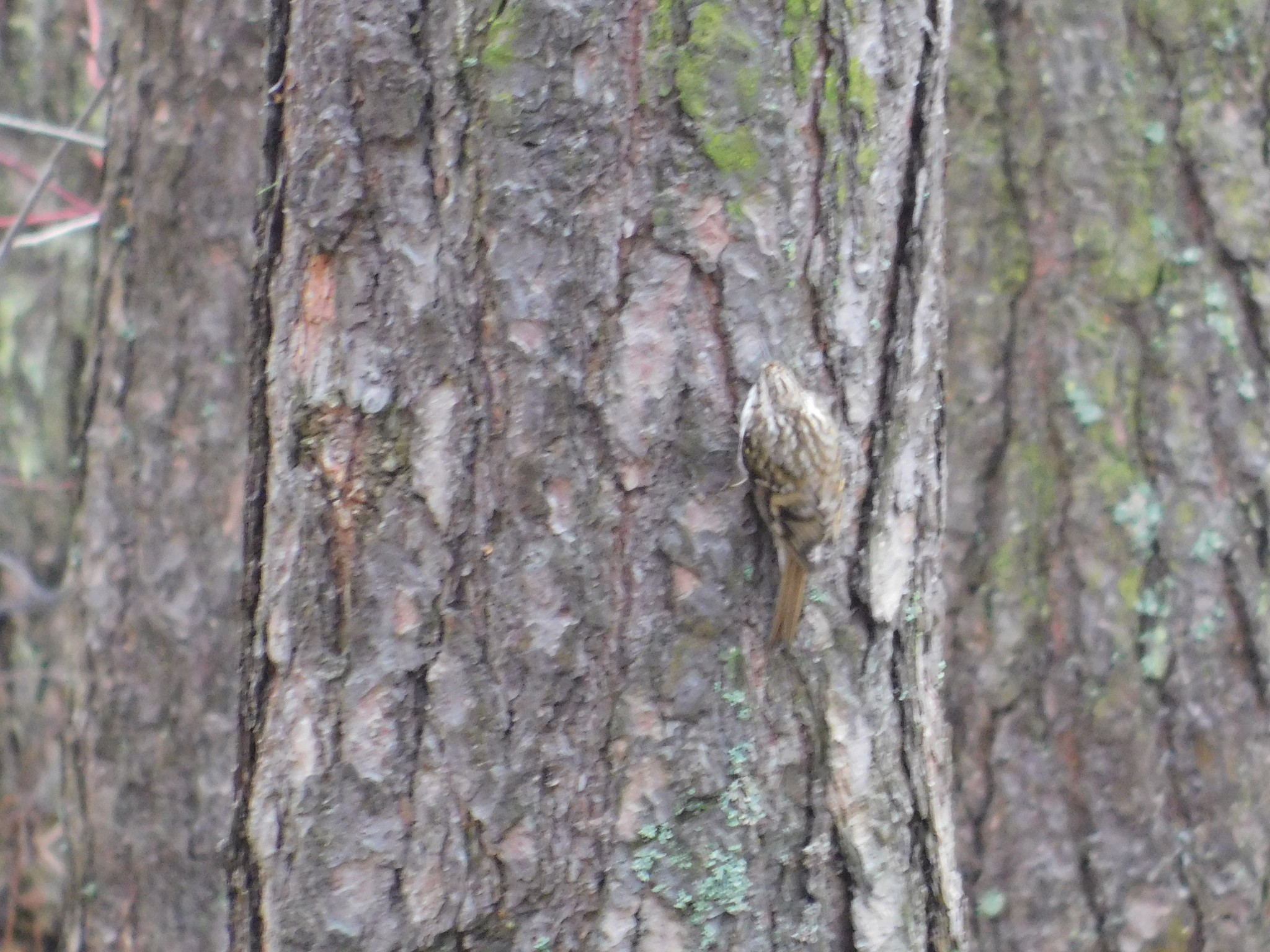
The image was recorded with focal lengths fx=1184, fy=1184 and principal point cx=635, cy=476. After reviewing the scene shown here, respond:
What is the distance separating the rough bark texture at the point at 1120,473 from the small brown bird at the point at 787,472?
3.76ft

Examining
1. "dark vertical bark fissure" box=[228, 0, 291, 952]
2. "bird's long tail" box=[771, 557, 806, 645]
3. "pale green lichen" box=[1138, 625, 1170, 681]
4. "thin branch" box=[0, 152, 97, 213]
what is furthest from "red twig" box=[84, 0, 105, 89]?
"pale green lichen" box=[1138, 625, 1170, 681]

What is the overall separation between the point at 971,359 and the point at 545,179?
140 cm

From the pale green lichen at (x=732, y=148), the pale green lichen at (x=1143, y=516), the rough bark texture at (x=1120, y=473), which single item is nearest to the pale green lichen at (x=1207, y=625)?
the rough bark texture at (x=1120, y=473)

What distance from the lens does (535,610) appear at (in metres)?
1.45

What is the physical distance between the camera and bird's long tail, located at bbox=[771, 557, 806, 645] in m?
1.47

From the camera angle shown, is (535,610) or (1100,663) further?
(1100,663)

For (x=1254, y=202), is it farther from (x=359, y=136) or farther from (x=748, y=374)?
(x=359, y=136)

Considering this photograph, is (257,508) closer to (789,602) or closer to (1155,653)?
(789,602)

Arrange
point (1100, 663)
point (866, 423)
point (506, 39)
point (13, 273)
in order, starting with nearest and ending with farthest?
point (506, 39), point (866, 423), point (1100, 663), point (13, 273)

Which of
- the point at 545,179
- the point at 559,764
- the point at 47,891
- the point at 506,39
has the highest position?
the point at 506,39

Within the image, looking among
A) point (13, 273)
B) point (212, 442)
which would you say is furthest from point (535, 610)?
point (13, 273)

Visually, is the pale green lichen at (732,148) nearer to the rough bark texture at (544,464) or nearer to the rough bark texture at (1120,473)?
the rough bark texture at (544,464)

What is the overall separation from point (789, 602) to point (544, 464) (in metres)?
0.35

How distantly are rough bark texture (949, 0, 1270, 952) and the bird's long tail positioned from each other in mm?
1150
